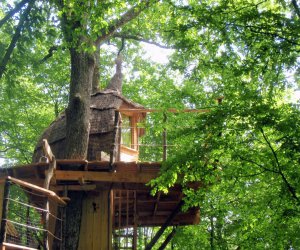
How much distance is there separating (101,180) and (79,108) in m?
2.19

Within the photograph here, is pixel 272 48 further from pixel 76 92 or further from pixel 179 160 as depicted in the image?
pixel 76 92

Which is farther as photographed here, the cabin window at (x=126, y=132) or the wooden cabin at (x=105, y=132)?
the cabin window at (x=126, y=132)

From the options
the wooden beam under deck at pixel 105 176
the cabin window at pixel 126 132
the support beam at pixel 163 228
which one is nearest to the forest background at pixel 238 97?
the wooden beam under deck at pixel 105 176

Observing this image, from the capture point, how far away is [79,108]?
36.6 feet

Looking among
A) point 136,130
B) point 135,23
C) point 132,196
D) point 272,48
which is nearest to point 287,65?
point 272,48

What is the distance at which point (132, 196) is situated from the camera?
37.7ft

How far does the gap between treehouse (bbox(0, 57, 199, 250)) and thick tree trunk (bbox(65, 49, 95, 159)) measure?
44 centimetres

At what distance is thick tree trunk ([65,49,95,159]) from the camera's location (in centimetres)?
1069

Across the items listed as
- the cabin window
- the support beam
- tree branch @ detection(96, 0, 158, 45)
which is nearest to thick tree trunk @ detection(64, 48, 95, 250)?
tree branch @ detection(96, 0, 158, 45)

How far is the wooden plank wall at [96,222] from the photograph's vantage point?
33.8ft

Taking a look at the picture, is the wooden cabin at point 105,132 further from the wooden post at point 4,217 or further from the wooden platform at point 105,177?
the wooden post at point 4,217

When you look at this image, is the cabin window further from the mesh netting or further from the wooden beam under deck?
the mesh netting

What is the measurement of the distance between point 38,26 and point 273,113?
4940 millimetres

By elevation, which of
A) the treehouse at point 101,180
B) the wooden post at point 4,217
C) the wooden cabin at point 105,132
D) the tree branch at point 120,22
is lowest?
the wooden post at point 4,217
